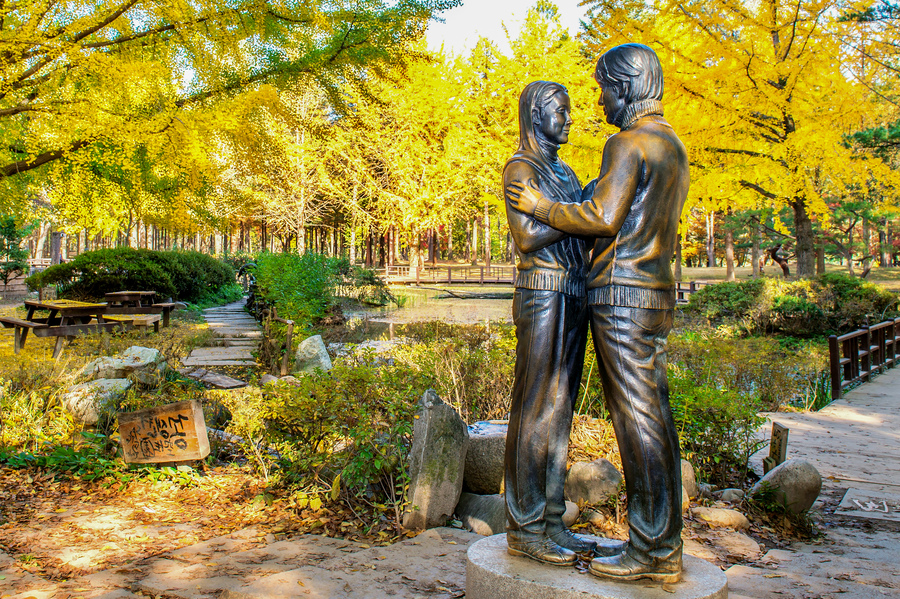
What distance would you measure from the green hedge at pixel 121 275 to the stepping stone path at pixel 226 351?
6.99 ft

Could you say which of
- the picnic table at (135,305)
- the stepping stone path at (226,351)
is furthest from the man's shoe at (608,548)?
the picnic table at (135,305)

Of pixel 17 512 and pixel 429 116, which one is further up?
pixel 429 116

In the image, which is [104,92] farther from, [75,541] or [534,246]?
[534,246]

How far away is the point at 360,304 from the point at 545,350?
1674 centimetres

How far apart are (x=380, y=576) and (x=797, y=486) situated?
10.1ft

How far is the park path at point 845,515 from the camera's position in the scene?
3.43 m

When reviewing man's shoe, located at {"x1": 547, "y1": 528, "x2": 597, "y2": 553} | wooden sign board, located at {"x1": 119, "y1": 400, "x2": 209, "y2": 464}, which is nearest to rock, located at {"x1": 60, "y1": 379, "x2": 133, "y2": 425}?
wooden sign board, located at {"x1": 119, "y1": 400, "x2": 209, "y2": 464}

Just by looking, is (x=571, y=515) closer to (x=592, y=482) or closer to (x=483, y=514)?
(x=592, y=482)

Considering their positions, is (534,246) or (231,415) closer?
(534,246)

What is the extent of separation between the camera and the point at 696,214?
53.1m

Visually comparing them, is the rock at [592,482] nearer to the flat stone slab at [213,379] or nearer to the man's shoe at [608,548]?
the man's shoe at [608,548]

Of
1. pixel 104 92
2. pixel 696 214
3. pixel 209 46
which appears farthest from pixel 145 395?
pixel 696 214

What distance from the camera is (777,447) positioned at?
17.8 ft

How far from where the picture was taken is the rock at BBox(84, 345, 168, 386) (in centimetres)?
723
